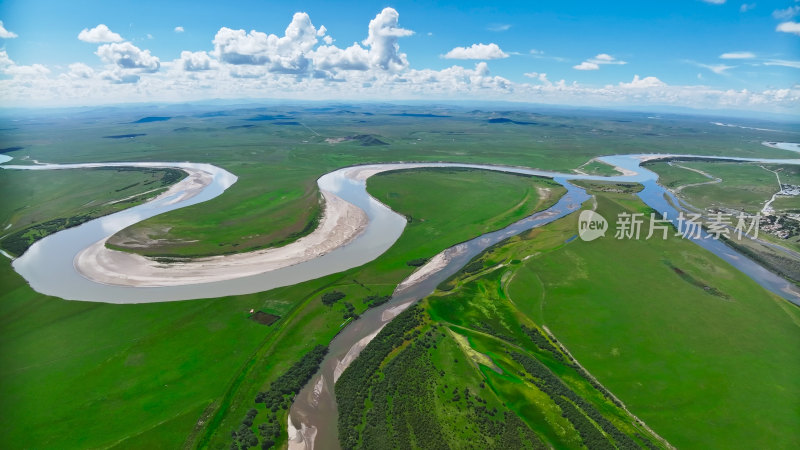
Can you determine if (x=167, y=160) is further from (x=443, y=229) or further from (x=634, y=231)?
(x=634, y=231)

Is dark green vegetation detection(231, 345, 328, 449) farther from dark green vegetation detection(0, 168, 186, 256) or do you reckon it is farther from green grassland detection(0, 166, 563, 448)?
dark green vegetation detection(0, 168, 186, 256)

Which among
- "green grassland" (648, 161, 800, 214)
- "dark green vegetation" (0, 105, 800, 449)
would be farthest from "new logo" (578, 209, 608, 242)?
"green grassland" (648, 161, 800, 214)

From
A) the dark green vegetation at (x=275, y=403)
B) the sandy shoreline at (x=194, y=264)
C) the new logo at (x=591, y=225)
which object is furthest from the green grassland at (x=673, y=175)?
the dark green vegetation at (x=275, y=403)

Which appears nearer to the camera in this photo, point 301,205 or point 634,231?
point 634,231

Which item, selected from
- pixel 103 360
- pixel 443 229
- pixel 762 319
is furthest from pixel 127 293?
pixel 762 319

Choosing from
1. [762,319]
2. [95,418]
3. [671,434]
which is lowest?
[95,418]

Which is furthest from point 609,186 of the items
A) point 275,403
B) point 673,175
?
point 275,403
